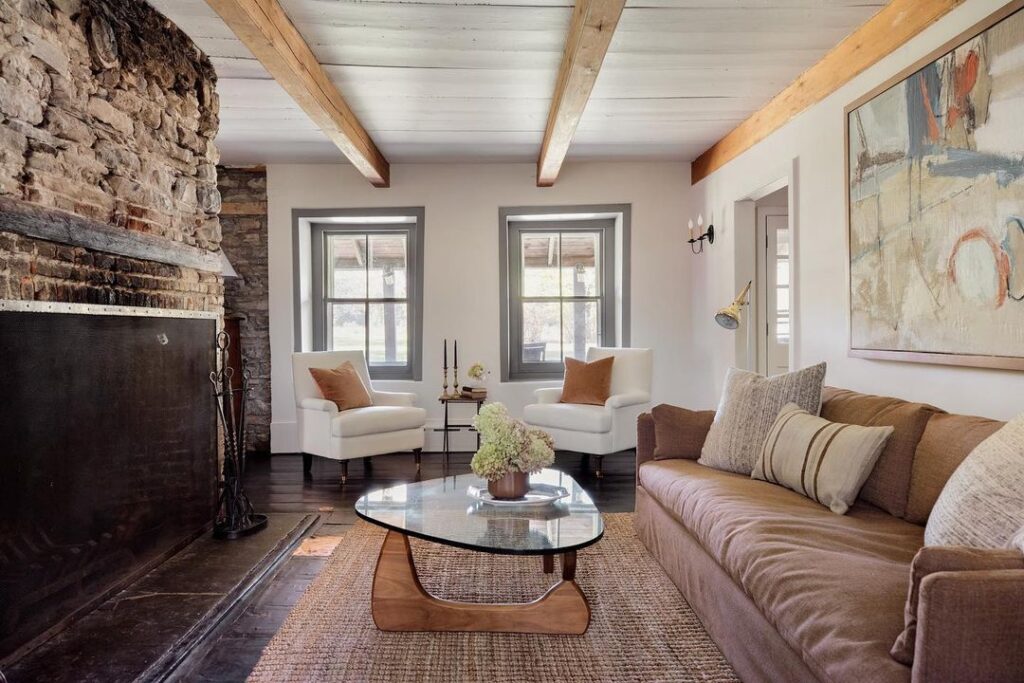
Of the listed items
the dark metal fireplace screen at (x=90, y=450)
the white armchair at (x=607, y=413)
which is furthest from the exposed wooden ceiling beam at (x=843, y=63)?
the dark metal fireplace screen at (x=90, y=450)

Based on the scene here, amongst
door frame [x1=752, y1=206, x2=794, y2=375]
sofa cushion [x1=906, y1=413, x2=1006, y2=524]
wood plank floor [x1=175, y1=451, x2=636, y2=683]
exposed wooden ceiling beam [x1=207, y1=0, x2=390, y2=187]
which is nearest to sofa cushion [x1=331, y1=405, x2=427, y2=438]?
wood plank floor [x1=175, y1=451, x2=636, y2=683]

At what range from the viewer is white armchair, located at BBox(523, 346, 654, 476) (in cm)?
459

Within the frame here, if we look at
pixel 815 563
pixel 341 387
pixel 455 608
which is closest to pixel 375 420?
pixel 341 387

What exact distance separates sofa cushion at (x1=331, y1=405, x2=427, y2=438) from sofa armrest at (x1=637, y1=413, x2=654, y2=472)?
2.04 m

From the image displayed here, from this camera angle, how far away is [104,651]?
207 centimetres

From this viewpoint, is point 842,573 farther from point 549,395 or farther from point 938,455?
point 549,395

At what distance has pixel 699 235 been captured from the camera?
524cm

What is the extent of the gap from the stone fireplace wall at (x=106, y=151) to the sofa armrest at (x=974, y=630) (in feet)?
8.16

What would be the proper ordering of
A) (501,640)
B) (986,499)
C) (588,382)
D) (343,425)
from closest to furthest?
1. (986,499)
2. (501,640)
3. (343,425)
4. (588,382)

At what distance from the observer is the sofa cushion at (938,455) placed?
1.98 metres

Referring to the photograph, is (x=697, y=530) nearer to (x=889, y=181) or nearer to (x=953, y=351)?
(x=953, y=351)

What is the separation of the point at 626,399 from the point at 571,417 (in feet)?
1.37

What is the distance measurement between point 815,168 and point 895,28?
2.67ft

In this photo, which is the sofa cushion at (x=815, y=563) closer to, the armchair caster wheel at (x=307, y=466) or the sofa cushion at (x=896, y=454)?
the sofa cushion at (x=896, y=454)
